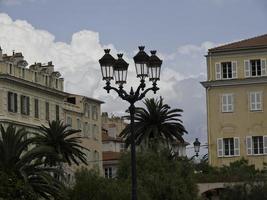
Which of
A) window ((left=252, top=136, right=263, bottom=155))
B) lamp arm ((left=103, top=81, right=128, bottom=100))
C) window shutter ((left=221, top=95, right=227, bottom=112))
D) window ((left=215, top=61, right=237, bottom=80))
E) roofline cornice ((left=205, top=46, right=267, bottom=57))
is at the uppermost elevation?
roofline cornice ((left=205, top=46, right=267, bottom=57))

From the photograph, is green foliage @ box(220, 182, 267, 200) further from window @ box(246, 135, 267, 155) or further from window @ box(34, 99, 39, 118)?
window @ box(34, 99, 39, 118)

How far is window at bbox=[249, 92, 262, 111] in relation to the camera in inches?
3812

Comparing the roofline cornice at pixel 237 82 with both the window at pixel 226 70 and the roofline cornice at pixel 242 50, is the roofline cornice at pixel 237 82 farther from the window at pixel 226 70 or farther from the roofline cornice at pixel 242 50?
the roofline cornice at pixel 242 50

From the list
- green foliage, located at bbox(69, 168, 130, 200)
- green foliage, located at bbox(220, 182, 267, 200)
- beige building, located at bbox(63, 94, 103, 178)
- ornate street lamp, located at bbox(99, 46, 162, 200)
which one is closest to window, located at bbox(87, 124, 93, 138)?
beige building, located at bbox(63, 94, 103, 178)

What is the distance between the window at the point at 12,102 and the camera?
9600cm

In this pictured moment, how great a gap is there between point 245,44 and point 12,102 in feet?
77.9

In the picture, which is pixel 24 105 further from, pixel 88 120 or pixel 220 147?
pixel 88 120

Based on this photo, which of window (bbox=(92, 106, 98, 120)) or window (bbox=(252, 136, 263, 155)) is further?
window (bbox=(92, 106, 98, 120))

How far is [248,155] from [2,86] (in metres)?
24.5

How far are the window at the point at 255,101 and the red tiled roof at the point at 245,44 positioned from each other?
4710 mm

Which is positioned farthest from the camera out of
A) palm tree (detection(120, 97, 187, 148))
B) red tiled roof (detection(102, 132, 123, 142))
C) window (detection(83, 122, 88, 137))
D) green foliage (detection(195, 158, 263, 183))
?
red tiled roof (detection(102, 132, 123, 142))

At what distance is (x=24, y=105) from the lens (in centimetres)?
9962

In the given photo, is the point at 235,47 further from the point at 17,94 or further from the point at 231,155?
the point at 17,94

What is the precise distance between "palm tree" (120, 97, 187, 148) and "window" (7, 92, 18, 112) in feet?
49.9
